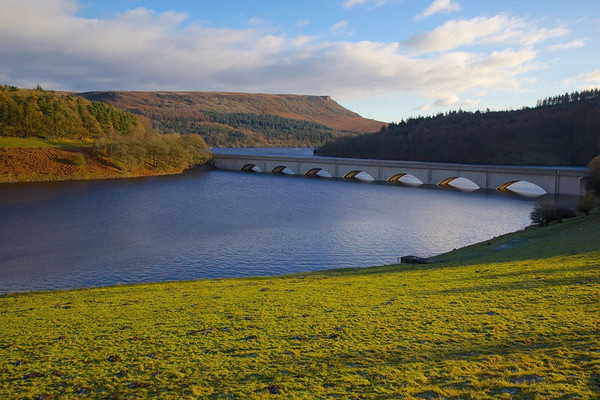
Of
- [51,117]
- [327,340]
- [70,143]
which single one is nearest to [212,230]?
[327,340]

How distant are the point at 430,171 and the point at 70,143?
75.5 m

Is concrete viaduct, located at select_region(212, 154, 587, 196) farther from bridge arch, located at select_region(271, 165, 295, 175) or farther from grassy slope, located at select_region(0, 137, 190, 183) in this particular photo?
grassy slope, located at select_region(0, 137, 190, 183)

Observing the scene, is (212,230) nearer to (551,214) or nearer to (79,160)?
(551,214)

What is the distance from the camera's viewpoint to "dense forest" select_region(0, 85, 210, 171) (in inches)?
3428

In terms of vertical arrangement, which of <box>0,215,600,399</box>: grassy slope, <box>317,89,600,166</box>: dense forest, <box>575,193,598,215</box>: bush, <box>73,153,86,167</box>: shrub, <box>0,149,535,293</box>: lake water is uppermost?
<box>317,89,600,166</box>: dense forest

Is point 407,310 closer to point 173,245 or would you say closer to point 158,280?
point 158,280

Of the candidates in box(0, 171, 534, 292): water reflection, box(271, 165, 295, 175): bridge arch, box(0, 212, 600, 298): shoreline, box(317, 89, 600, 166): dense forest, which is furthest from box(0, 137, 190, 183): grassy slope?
box(317, 89, 600, 166): dense forest

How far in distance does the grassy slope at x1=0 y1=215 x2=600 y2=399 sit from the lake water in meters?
8.74

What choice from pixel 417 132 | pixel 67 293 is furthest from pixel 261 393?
pixel 417 132

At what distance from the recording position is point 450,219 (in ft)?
145

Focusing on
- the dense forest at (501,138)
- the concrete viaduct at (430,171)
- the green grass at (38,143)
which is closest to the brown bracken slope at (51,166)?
the green grass at (38,143)

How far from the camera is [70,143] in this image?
9219 centimetres

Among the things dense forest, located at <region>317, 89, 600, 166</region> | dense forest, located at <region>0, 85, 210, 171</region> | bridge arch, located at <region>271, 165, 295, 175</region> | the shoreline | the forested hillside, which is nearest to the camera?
the shoreline

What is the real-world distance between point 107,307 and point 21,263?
1540cm
